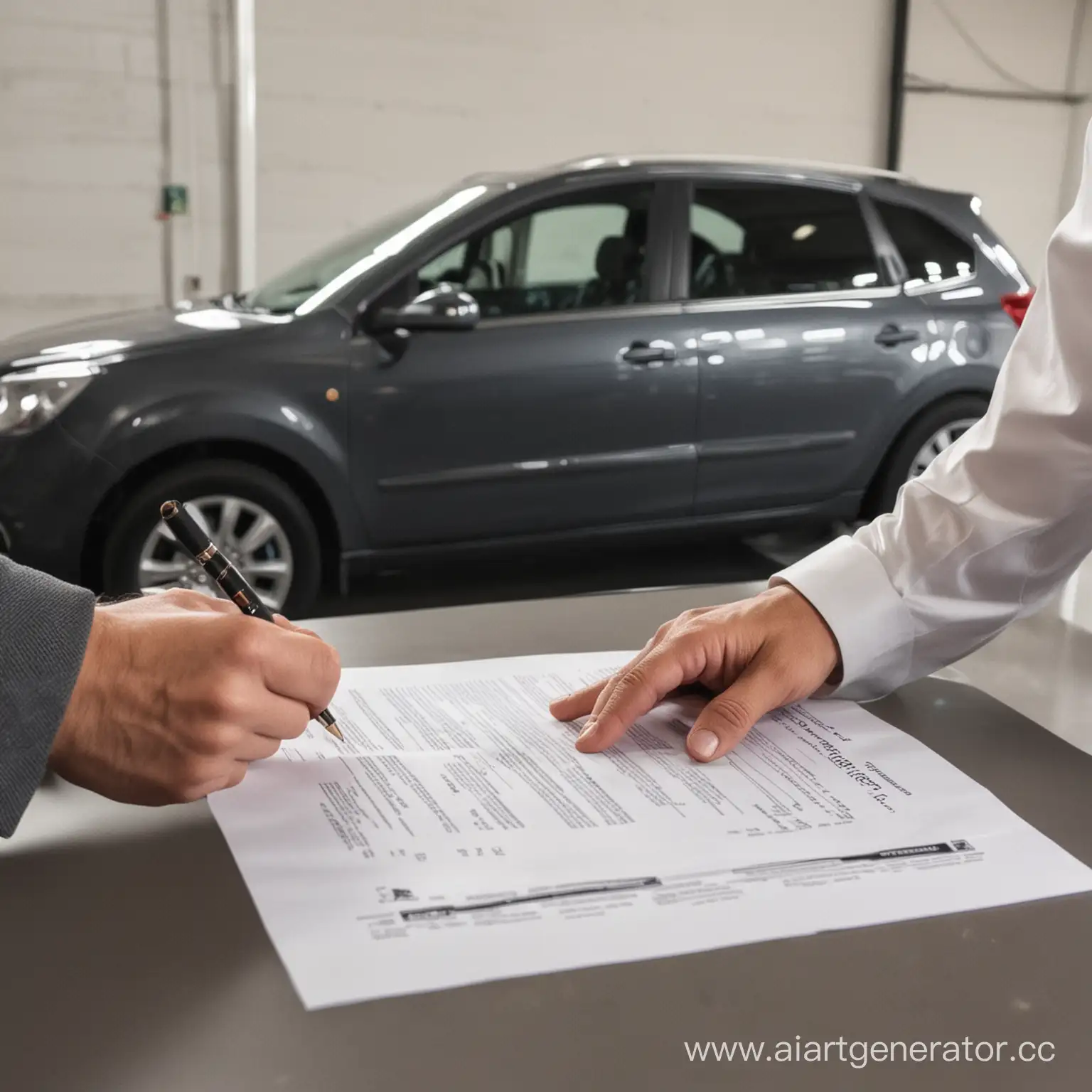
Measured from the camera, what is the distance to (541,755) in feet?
2.68

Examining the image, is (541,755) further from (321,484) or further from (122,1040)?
(321,484)

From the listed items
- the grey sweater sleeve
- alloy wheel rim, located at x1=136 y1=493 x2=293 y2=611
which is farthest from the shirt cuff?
alloy wheel rim, located at x1=136 y1=493 x2=293 y2=611

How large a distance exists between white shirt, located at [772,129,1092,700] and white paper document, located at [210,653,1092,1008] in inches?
3.8

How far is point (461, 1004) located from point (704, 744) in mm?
321

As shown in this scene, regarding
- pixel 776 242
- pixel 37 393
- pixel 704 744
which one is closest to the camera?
pixel 704 744

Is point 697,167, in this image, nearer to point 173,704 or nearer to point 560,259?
point 560,259

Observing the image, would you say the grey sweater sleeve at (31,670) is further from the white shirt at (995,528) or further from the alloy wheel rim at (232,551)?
the alloy wheel rim at (232,551)

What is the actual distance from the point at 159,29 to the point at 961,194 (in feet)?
10.6

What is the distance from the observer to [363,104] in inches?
215

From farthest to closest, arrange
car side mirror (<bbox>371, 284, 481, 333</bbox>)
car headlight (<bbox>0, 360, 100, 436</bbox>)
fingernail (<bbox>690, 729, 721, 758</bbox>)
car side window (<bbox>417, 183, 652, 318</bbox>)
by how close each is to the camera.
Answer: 1. car side window (<bbox>417, 183, 652, 318</bbox>)
2. car side mirror (<bbox>371, 284, 481, 333</bbox>)
3. car headlight (<bbox>0, 360, 100, 436</bbox>)
4. fingernail (<bbox>690, 729, 721, 758</bbox>)

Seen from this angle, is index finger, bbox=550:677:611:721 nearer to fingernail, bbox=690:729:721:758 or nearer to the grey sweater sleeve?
fingernail, bbox=690:729:721:758

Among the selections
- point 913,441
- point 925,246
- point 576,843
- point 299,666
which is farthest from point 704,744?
point 925,246

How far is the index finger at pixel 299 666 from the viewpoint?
2.37 feet

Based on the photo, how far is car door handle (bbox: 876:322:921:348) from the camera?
385 cm
